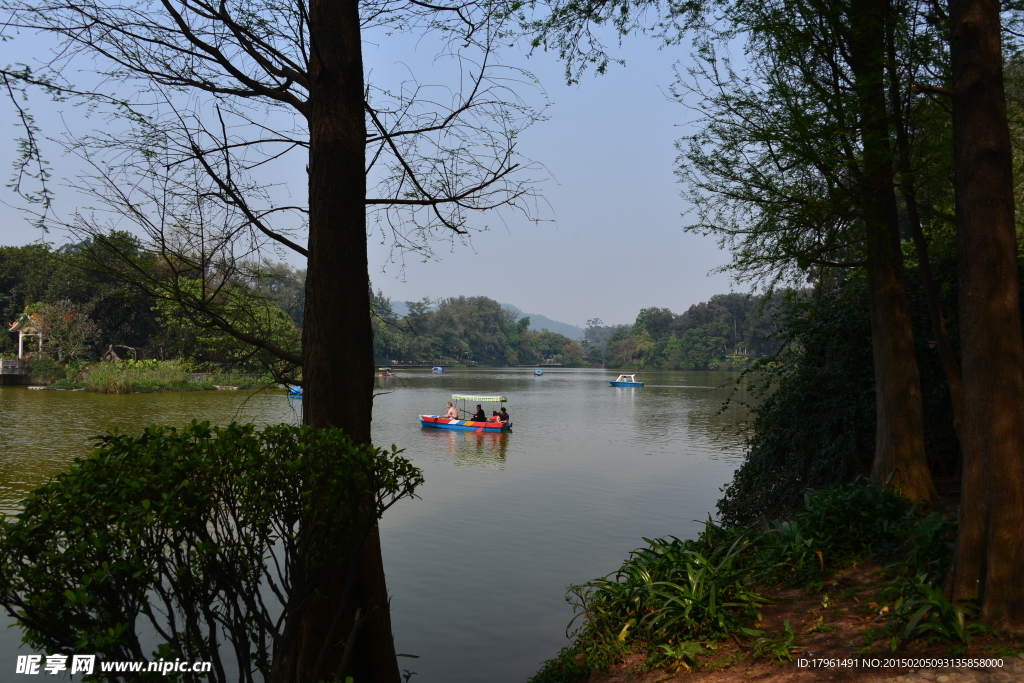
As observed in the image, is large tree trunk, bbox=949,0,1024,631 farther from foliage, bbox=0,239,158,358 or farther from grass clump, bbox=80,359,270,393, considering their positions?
foliage, bbox=0,239,158,358

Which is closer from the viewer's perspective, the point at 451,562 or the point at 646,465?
the point at 451,562

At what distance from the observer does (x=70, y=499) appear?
2.56 metres

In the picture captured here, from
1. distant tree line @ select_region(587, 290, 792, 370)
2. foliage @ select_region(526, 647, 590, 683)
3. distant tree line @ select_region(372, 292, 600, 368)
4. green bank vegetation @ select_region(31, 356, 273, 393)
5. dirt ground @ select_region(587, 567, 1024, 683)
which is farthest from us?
distant tree line @ select_region(372, 292, 600, 368)

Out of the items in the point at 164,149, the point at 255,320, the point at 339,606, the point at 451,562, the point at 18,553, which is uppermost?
the point at 164,149

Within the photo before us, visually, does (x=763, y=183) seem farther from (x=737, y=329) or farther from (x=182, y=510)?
(x=737, y=329)

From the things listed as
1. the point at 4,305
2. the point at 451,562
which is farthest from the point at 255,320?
the point at 4,305

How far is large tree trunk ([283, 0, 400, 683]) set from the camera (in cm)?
395

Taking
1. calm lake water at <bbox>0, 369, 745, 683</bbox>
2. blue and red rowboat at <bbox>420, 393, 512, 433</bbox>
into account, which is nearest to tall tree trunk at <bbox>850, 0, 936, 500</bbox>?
calm lake water at <bbox>0, 369, 745, 683</bbox>

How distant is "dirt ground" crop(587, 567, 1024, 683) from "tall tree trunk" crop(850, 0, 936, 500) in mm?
1779

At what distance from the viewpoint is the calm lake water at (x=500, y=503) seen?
6871 millimetres

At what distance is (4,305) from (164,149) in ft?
168

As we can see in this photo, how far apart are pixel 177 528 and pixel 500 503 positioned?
1048 centimetres

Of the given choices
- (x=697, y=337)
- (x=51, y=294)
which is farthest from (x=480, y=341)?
(x=51, y=294)

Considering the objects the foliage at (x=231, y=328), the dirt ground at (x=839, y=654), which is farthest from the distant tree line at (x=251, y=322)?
the dirt ground at (x=839, y=654)
